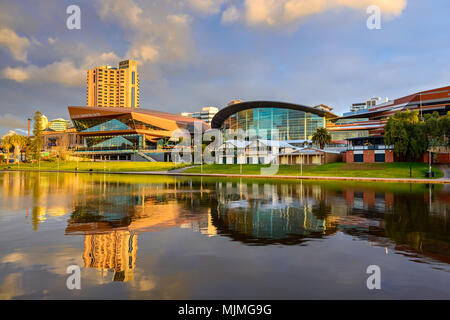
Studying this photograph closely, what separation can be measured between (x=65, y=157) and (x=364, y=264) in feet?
432

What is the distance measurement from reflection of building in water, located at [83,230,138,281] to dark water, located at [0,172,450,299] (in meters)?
0.03

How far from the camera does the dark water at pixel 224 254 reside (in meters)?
6.74

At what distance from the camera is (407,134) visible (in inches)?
2245

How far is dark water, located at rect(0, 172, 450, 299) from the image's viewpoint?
674 centimetres

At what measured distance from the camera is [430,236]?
11.3 meters

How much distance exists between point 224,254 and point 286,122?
91.2 meters

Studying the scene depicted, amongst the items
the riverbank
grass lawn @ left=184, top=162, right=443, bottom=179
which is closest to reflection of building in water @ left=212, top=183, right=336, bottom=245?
the riverbank

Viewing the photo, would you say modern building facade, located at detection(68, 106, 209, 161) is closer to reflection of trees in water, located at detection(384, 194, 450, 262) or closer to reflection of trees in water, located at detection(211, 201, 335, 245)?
reflection of trees in water, located at detection(211, 201, 335, 245)

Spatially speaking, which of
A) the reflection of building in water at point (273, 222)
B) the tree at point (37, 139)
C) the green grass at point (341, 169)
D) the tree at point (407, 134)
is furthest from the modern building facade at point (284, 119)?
the tree at point (37, 139)

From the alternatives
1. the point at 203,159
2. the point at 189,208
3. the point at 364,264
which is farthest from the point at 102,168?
the point at 364,264

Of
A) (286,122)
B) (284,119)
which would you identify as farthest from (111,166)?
(286,122)

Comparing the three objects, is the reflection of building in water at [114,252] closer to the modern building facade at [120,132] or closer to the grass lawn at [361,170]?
the grass lawn at [361,170]

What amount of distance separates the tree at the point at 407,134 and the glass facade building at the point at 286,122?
117 ft
